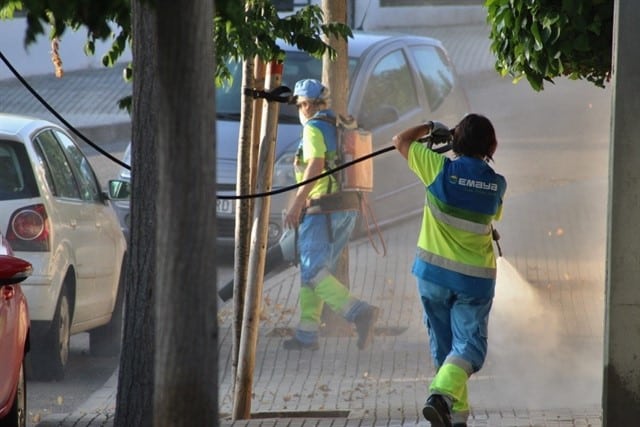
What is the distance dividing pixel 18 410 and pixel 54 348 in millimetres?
2660

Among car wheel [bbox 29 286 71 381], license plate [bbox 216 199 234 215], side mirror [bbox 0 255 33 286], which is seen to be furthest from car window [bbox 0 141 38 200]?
license plate [bbox 216 199 234 215]

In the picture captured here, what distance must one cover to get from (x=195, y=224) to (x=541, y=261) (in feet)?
31.8

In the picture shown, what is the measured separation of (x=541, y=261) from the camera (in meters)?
13.9

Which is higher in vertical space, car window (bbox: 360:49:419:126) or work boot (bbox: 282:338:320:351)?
car window (bbox: 360:49:419:126)

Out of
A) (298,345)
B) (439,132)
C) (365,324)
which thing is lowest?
(298,345)

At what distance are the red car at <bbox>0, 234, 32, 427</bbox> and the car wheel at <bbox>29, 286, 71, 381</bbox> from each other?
7.81 ft

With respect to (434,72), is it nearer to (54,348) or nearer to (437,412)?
(54,348)

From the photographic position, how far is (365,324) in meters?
11.0

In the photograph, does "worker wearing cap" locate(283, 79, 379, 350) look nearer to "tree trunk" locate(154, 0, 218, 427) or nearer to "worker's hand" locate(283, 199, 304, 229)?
"worker's hand" locate(283, 199, 304, 229)

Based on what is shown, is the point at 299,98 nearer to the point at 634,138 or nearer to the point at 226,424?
the point at 226,424

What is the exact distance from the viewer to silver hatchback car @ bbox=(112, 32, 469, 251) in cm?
1362

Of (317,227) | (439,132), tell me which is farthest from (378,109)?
(439,132)

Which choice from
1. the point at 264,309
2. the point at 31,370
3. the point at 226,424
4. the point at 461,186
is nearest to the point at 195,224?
the point at 461,186

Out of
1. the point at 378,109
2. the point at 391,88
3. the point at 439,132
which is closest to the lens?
the point at 439,132
